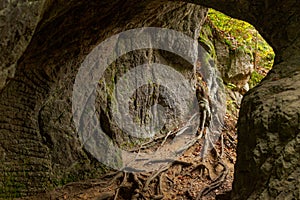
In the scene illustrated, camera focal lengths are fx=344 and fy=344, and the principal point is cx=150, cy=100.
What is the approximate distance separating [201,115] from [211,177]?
224 cm

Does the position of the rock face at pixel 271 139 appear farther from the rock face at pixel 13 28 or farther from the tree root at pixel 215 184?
the tree root at pixel 215 184

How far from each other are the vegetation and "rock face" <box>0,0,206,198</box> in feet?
16.6

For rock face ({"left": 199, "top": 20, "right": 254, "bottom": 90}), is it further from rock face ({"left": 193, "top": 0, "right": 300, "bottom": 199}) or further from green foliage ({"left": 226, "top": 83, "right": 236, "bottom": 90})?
rock face ({"left": 193, "top": 0, "right": 300, "bottom": 199})

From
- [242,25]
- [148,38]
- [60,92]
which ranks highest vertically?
[242,25]

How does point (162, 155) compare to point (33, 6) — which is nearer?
point (33, 6)

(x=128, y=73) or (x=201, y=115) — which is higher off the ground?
(x=128, y=73)

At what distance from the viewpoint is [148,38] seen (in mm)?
6961

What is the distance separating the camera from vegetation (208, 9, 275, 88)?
10639mm

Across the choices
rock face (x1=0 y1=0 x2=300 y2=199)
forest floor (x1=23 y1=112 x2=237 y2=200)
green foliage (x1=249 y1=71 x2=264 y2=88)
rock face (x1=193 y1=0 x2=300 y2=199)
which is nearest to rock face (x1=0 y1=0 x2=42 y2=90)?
rock face (x1=0 y1=0 x2=300 y2=199)

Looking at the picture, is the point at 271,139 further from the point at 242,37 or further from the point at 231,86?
the point at 242,37

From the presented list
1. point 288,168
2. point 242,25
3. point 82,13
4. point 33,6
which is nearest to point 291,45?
point 288,168

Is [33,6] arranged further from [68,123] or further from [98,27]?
[68,123]

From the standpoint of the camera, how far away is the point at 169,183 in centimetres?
623

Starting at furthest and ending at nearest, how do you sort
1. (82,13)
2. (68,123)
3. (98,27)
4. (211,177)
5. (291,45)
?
(211,177) < (68,123) < (98,27) < (82,13) < (291,45)
